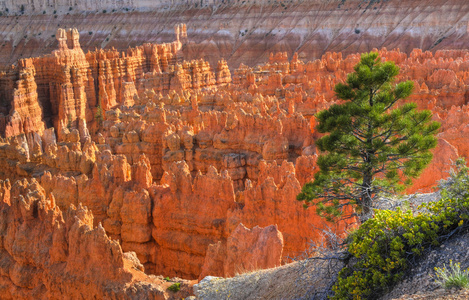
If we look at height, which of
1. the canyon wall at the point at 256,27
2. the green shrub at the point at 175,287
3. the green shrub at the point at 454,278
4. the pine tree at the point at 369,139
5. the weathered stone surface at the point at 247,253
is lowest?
the green shrub at the point at 454,278

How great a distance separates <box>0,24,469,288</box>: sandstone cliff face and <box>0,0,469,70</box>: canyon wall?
16.9m

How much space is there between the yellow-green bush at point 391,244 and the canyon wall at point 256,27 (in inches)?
2112

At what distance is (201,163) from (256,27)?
2069 inches

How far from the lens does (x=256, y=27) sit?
73688mm

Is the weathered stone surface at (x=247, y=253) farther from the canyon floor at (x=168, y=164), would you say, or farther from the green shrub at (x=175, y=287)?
the green shrub at (x=175, y=287)

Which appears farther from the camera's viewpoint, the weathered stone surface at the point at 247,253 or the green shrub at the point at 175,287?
the weathered stone surface at the point at 247,253

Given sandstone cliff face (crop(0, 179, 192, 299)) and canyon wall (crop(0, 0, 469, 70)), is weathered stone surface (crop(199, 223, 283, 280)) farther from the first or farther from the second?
canyon wall (crop(0, 0, 469, 70))

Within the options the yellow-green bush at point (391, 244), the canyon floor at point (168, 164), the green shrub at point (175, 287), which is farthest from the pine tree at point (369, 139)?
the green shrub at point (175, 287)

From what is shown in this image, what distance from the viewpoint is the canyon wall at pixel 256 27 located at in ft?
200


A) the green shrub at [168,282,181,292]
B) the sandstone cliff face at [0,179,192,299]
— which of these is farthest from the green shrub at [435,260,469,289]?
the sandstone cliff face at [0,179,192,299]

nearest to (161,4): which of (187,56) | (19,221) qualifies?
(187,56)

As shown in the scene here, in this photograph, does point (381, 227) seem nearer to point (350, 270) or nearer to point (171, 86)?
point (350, 270)

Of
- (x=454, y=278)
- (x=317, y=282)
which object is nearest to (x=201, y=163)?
(x=317, y=282)

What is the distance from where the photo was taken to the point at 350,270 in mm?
8250
